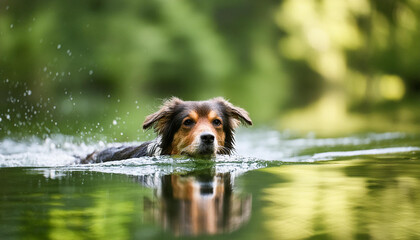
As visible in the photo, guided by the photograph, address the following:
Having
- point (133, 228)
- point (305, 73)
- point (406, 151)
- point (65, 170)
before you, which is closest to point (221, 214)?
point (133, 228)

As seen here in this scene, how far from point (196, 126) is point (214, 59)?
88.0 feet

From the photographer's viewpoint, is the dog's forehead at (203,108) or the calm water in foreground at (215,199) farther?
the dog's forehead at (203,108)

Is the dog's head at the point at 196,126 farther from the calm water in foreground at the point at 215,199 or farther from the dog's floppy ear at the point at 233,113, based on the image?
the calm water in foreground at the point at 215,199

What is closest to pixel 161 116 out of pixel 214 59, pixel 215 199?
pixel 215 199

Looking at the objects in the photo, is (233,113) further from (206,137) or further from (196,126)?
(206,137)

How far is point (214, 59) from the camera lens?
32.9 m

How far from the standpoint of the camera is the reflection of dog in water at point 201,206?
299 cm

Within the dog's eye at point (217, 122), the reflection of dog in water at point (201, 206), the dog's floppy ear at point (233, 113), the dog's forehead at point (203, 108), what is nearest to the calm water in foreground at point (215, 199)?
the reflection of dog in water at point (201, 206)

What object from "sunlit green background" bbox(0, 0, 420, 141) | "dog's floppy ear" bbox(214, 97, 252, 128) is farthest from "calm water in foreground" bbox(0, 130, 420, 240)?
"sunlit green background" bbox(0, 0, 420, 141)

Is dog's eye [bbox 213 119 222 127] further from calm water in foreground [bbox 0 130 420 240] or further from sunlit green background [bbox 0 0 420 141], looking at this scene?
sunlit green background [bbox 0 0 420 141]

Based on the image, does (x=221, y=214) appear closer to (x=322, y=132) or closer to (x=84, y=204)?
(x=84, y=204)

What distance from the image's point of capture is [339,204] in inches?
146

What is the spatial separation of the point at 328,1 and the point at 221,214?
33817 millimetres

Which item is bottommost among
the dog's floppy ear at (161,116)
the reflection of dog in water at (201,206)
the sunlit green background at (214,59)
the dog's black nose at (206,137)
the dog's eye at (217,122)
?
the reflection of dog in water at (201,206)
